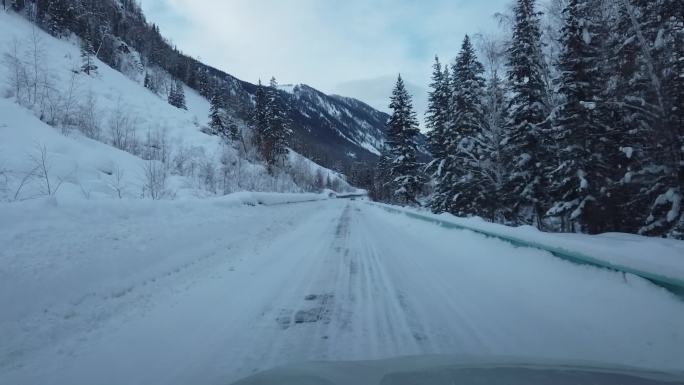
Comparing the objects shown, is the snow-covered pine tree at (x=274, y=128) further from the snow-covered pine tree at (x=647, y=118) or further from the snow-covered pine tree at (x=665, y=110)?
the snow-covered pine tree at (x=665, y=110)

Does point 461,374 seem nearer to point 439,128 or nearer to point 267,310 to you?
point 267,310

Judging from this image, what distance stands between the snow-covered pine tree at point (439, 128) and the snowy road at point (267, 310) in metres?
18.7

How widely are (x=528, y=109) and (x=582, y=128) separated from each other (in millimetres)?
3905

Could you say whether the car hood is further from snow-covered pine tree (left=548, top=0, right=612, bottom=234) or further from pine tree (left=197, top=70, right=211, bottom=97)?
pine tree (left=197, top=70, right=211, bottom=97)

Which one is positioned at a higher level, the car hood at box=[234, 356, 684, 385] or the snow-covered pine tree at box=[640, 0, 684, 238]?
the snow-covered pine tree at box=[640, 0, 684, 238]

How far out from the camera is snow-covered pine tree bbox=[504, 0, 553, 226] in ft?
55.3

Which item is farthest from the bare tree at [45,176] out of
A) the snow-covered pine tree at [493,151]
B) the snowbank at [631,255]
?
the snow-covered pine tree at [493,151]

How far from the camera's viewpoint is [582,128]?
13516mm

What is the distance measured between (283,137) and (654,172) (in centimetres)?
4138

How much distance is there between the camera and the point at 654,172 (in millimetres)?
10742

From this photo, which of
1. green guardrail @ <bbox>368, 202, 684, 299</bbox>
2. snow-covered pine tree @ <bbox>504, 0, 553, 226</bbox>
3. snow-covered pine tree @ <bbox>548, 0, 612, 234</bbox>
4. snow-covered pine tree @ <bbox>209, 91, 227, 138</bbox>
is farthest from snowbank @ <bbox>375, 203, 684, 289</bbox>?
snow-covered pine tree @ <bbox>209, 91, 227, 138</bbox>

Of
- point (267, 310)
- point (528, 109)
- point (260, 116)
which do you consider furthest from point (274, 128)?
point (267, 310)

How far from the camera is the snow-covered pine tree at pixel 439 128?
23672mm

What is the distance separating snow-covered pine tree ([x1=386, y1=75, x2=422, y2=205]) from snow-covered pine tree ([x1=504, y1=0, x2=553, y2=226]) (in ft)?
42.1
